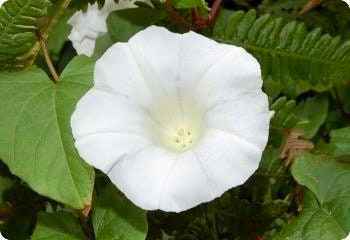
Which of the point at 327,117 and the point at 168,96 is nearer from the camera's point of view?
the point at 168,96

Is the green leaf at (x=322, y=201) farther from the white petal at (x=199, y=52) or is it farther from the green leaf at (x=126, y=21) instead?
the green leaf at (x=126, y=21)

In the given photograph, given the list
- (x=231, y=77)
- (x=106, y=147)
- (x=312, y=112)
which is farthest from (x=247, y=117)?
(x=312, y=112)

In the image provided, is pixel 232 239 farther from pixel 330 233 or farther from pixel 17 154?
pixel 17 154

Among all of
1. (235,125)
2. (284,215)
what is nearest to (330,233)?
(235,125)

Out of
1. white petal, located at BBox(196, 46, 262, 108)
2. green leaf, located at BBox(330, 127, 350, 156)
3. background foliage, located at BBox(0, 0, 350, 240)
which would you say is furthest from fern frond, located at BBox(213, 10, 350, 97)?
white petal, located at BBox(196, 46, 262, 108)

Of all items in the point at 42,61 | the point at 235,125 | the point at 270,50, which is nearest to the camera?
the point at 235,125

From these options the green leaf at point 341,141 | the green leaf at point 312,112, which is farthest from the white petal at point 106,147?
the green leaf at point 312,112
